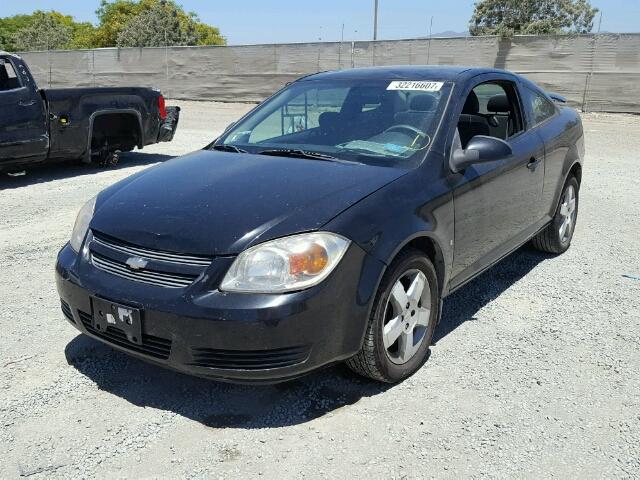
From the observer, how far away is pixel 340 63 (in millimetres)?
22906

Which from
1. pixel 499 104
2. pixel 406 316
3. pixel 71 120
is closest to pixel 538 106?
pixel 499 104

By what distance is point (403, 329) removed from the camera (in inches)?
131

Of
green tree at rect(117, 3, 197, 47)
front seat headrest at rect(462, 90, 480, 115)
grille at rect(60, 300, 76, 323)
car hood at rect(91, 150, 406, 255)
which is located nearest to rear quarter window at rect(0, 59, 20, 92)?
car hood at rect(91, 150, 406, 255)

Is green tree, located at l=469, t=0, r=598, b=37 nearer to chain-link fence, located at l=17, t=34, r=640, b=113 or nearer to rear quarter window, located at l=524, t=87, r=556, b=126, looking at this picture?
chain-link fence, located at l=17, t=34, r=640, b=113

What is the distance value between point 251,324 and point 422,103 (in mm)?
1974

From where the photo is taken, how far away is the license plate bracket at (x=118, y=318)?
2.88 metres

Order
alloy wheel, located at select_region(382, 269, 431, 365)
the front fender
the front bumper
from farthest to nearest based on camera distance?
alloy wheel, located at select_region(382, 269, 431, 365)
the front fender
the front bumper

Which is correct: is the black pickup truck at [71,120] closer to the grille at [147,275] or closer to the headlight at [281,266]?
the grille at [147,275]

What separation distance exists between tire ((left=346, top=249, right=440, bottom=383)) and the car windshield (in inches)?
24.9

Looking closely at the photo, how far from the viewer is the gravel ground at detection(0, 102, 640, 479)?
2.73m

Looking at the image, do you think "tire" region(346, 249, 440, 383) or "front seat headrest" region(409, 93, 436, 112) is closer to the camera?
"tire" region(346, 249, 440, 383)

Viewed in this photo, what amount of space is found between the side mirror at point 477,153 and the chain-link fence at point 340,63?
53.6ft

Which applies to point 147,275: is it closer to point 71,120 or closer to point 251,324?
point 251,324

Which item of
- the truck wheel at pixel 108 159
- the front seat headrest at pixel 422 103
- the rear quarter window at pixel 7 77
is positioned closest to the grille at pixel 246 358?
the front seat headrest at pixel 422 103
